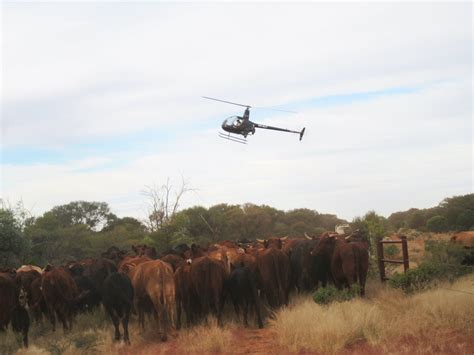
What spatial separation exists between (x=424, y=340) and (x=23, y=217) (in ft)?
87.8

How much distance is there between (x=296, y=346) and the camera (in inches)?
387

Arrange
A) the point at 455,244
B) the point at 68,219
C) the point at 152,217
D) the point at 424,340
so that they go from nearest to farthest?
the point at 424,340 < the point at 455,244 < the point at 152,217 < the point at 68,219

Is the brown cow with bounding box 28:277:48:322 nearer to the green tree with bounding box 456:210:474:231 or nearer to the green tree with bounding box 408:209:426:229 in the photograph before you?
the green tree with bounding box 456:210:474:231

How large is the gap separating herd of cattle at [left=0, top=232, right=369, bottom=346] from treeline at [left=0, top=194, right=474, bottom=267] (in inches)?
202

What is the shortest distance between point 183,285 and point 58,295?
333 centimetres

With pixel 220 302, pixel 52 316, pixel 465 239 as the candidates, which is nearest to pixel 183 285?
pixel 220 302

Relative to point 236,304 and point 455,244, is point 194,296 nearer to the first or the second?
point 236,304

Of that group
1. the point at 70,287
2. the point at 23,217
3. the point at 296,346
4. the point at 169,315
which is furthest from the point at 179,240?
the point at 296,346

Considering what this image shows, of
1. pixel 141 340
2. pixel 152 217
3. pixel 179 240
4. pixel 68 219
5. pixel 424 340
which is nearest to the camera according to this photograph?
pixel 424 340

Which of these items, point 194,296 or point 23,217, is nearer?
point 194,296

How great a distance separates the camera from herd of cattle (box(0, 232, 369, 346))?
1219cm

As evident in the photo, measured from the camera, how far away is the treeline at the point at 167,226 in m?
27.4

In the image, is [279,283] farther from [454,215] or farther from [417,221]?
[417,221]

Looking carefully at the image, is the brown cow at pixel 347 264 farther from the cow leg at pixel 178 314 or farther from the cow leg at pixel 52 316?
the cow leg at pixel 52 316
